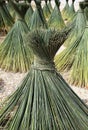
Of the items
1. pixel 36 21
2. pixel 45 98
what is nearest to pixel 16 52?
pixel 36 21

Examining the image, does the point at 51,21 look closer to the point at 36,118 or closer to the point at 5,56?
the point at 5,56

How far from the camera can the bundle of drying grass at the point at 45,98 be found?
3.28 m

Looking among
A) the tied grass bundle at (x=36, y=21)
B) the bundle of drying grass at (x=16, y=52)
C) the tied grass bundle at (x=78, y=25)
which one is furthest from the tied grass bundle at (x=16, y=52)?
the tied grass bundle at (x=36, y=21)

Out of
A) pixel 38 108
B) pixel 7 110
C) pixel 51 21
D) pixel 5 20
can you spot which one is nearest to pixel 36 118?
pixel 38 108

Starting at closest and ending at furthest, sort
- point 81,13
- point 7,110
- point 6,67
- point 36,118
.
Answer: point 36,118 → point 7,110 → point 6,67 → point 81,13

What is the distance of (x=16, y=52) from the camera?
6375 millimetres

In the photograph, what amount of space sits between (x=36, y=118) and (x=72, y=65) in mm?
2756

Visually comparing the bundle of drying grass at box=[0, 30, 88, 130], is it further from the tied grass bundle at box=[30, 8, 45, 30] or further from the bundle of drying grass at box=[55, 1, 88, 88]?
the tied grass bundle at box=[30, 8, 45, 30]

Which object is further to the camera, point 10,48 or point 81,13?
point 81,13

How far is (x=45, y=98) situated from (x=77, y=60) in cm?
242

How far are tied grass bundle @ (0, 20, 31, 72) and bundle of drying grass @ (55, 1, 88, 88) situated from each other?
61 centimetres

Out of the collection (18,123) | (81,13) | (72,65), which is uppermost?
(81,13)

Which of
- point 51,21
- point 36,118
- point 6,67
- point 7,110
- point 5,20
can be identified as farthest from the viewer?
point 51,21

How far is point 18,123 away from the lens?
3.34 m
